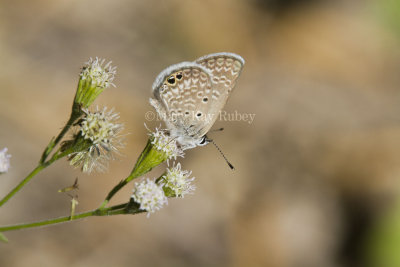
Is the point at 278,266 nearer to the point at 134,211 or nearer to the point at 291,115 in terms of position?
the point at 291,115

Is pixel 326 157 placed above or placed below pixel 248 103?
below

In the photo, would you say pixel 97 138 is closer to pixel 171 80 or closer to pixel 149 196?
pixel 149 196

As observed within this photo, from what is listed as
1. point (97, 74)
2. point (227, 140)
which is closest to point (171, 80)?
point (97, 74)

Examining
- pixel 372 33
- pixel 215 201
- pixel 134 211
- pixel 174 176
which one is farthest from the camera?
pixel 372 33

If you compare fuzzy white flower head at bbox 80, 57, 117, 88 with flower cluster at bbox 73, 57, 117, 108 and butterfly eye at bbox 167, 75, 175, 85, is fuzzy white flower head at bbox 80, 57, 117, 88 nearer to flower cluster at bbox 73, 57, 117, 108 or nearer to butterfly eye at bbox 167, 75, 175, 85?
flower cluster at bbox 73, 57, 117, 108

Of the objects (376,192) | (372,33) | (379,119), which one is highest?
(372,33)

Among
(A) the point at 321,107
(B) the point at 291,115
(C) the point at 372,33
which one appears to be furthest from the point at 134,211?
(C) the point at 372,33

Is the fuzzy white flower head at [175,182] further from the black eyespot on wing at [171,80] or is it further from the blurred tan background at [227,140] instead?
the blurred tan background at [227,140]
